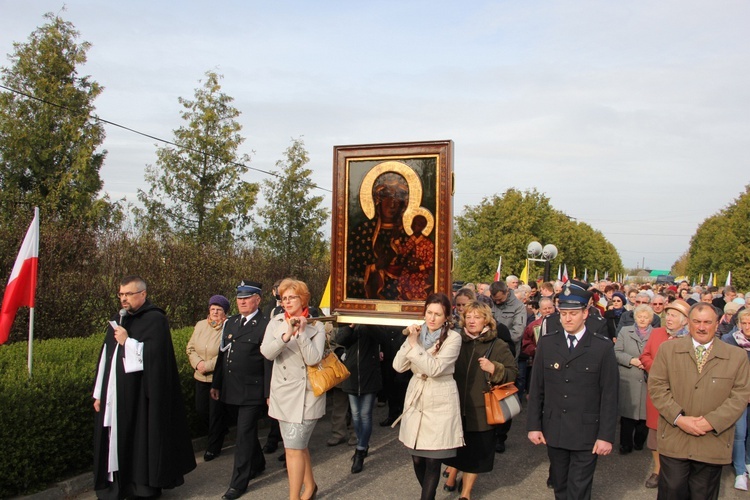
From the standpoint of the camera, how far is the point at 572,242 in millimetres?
61062

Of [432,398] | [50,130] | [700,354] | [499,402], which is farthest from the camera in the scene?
[50,130]

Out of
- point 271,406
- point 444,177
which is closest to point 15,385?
point 271,406

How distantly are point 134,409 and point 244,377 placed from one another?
3.35 feet

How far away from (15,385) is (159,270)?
7.19 meters

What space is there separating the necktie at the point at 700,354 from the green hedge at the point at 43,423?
5284mm

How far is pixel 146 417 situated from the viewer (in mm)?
5648

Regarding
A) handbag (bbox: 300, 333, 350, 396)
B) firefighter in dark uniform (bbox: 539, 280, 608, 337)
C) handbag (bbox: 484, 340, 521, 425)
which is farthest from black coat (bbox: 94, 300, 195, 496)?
firefighter in dark uniform (bbox: 539, 280, 608, 337)

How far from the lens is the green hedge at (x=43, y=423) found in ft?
17.7

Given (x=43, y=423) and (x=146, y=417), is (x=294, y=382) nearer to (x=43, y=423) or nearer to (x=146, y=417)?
(x=146, y=417)

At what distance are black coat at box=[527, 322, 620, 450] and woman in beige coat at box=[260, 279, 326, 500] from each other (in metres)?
1.86

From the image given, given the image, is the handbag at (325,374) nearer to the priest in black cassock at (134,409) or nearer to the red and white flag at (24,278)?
the priest in black cassock at (134,409)

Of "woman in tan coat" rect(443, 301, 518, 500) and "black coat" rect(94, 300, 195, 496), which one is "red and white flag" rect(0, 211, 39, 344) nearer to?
"black coat" rect(94, 300, 195, 496)

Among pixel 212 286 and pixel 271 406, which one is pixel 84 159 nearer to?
pixel 212 286

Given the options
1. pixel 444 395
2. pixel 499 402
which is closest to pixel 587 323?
pixel 499 402
